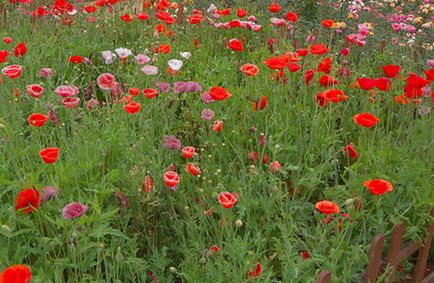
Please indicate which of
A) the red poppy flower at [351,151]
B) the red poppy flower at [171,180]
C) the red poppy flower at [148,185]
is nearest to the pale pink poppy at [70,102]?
the red poppy flower at [148,185]

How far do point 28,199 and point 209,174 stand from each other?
3.14ft

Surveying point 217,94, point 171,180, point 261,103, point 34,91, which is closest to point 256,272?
point 171,180

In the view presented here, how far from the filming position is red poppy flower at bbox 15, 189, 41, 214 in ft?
6.98

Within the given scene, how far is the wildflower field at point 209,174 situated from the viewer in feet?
A: 7.35

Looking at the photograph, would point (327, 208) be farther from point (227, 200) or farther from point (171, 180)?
point (171, 180)

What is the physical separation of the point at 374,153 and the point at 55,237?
1453 mm

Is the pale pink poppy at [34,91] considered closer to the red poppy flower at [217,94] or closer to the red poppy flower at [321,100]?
the red poppy flower at [217,94]

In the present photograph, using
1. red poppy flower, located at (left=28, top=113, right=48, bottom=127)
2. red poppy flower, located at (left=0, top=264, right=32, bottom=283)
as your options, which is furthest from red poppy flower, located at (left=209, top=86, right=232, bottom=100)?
red poppy flower, located at (left=0, top=264, right=32, bottom=283)

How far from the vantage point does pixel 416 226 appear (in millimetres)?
2559

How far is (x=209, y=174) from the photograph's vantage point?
2.88 m

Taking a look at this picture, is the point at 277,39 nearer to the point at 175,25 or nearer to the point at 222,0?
the point at 175,25

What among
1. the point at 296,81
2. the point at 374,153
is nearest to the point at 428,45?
the point at 296,81

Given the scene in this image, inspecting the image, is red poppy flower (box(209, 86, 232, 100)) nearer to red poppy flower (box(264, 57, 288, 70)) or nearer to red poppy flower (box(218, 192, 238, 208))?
red poppy flower (box(264, 57, 288, 70))

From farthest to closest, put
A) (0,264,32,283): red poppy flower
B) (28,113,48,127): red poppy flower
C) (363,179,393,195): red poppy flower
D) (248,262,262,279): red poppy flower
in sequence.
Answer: (28,113,48,127): red poppy flower → (363,179,393,195): red poppy flower → (248,262,262,279): red poppy flower → (0,264,32,283): red poppy flower
